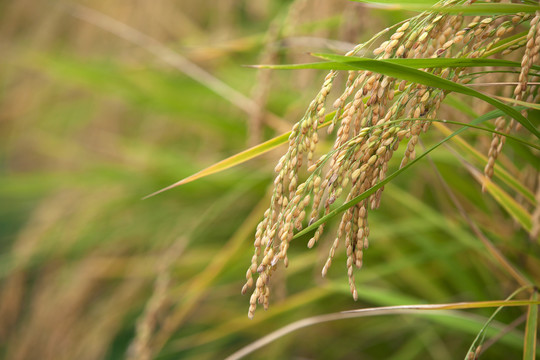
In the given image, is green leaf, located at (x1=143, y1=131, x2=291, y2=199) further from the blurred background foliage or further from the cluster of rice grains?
the blurred background foliage

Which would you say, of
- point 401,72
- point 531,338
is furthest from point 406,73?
point 531,338

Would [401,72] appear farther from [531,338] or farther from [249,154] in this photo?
[531,338]

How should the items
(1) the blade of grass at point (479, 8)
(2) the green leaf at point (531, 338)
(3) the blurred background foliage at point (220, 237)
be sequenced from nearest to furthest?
(1) the blade of grass at point (479, 8), (2) the green leaf at point (531, 338), (3) the blurred background foliage at point (220, 237)

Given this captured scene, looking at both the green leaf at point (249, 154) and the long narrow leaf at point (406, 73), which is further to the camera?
the green leaf at point (249, 154)

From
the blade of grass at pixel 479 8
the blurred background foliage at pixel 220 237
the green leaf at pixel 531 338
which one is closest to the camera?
the blade of grass at pixel 479 8

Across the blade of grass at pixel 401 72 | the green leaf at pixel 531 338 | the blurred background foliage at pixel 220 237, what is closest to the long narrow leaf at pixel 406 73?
the blade of grass at pixel 401 72

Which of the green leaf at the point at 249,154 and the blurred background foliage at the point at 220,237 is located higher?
the blurred background foliage at the point at 220,237

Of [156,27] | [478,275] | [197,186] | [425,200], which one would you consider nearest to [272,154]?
[197,186]

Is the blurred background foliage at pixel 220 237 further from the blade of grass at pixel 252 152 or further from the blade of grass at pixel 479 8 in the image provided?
the blade of grass at pixel 479 8
